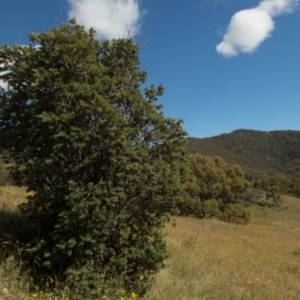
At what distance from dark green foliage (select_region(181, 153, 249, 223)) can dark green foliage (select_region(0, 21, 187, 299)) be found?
104 ft

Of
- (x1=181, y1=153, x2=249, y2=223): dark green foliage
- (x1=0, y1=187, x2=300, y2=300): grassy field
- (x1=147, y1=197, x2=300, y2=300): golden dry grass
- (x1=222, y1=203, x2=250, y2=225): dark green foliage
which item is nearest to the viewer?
(x1=0, y1=187, x2=300, y2=300): grassy field

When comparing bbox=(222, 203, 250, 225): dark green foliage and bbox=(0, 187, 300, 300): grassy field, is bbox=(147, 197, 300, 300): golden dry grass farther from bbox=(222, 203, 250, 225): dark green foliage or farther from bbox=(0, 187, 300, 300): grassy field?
bbox=(222, 203, 250, 225): dark green foliage

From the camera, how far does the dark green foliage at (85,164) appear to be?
4973 millimetres

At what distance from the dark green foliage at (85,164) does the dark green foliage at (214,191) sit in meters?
31.7

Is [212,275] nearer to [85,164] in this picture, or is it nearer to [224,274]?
[224,274]

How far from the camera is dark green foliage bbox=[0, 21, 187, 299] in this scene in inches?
196

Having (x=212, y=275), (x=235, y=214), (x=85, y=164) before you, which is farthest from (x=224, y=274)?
(x=235, y=214)

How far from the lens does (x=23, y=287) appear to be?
4.61 m

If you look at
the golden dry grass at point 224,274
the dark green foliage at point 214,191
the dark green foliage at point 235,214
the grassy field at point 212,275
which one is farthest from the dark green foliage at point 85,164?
the dark green foliage at point 235,214

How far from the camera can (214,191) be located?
39.2 metres

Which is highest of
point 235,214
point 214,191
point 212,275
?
point 214,191

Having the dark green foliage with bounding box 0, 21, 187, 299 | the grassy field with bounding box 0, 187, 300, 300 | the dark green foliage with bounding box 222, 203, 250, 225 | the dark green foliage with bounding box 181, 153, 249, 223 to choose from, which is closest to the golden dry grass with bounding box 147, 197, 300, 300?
the grassy field with bounding box 0, 187, 300, 300

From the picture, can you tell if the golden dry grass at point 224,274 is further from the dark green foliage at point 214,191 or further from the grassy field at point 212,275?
the dark green foliage at point 214,191

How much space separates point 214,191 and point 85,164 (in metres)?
35.7
